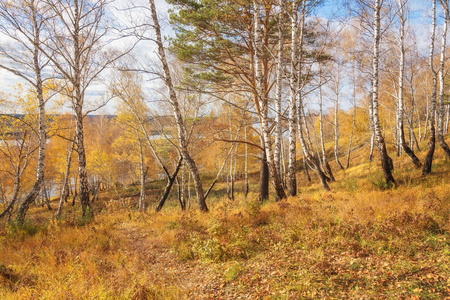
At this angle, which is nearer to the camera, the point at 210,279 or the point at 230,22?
the point at 210,279

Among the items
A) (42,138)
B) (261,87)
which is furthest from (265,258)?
(42,138)

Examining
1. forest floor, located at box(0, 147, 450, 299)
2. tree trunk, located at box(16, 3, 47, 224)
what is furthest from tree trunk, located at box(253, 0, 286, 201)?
tree trunk, located at box(16, 3, 47, 224)

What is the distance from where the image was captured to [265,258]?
381cm

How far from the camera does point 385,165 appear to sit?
7324 millimetres

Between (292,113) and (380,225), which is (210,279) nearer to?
(380,225)

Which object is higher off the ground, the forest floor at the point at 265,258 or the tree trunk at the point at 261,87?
the tree trunk at the point at 261,87

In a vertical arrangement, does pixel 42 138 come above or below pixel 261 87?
below

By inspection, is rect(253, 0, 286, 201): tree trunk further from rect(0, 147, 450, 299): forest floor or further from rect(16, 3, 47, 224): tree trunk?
rect(16, 3, 47, 224): tree trunk

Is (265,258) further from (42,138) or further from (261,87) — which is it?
(42,138)

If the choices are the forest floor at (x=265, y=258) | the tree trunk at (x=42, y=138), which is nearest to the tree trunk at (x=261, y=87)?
the forest floor at (x=265, y=258)

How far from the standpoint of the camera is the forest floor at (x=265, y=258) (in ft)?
9.37

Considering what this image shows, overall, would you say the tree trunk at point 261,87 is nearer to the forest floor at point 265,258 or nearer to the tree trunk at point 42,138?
the forest floor at point 265,258

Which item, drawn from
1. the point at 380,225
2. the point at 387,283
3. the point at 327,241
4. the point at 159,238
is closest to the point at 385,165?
the point at 380,225

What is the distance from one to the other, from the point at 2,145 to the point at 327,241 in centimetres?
1956
